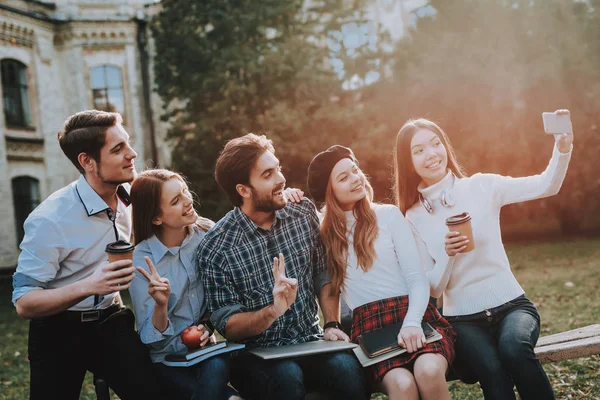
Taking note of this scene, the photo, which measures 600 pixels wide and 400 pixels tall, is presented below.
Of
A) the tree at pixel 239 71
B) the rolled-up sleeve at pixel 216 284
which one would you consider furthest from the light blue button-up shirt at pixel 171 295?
the tree at pixel 239 71

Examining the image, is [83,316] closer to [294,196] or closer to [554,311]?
[294,196]

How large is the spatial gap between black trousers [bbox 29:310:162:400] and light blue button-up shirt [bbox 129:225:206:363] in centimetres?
15

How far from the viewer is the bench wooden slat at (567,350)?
11.8 ft

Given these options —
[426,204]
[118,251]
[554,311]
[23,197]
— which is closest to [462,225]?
[426,204]

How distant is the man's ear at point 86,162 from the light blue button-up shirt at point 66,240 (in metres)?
0.10

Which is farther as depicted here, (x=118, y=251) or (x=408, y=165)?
(x=408, y=165)

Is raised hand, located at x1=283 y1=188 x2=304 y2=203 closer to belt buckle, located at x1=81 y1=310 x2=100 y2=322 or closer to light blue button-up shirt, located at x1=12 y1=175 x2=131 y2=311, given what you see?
light blue button-up shirt, located at x1=12 y1=175 x2=131 y2=311

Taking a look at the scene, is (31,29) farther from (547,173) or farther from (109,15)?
(547,173)

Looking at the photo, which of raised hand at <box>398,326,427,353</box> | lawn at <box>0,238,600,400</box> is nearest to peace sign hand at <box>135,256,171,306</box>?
raised hand at <box>398,326,427,353</box>

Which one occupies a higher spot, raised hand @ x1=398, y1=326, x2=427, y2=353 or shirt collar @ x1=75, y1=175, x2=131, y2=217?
shirt collar @ x1=75, y1=175, x2=131, y2=217

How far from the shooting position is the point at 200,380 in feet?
10.8

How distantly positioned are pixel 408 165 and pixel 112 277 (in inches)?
80.6

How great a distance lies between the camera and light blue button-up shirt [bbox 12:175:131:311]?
3518mm

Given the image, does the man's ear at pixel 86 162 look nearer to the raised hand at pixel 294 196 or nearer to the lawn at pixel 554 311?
the raised hand at pixel 294 196
